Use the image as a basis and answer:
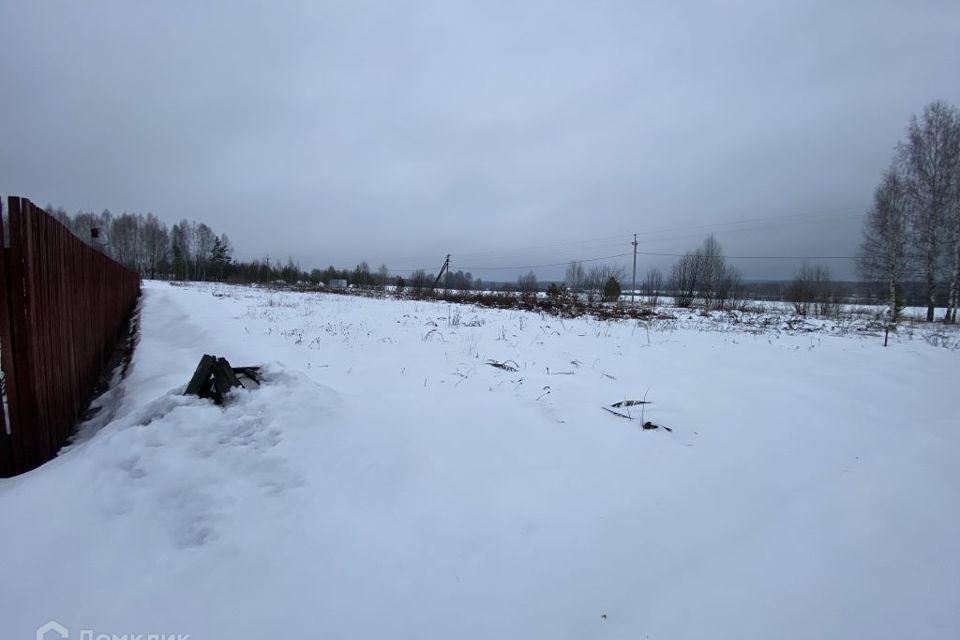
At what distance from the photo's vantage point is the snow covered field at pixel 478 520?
1.71 metres

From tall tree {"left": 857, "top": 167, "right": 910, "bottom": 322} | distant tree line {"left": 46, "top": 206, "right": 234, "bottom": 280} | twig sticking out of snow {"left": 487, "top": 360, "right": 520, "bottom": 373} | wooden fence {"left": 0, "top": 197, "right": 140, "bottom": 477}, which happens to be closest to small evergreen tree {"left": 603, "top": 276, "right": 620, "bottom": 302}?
tall tree {"left": 857, "top": 167, "right": 910, "bottom": 322}

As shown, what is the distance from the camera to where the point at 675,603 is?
1.83m

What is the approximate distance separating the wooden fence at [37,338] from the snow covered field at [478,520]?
16.8 inches

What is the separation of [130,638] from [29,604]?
1.53 feet

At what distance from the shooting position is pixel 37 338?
294 centimetres

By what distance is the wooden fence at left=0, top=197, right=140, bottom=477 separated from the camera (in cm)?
271

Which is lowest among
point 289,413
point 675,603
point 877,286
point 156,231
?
point 675,603

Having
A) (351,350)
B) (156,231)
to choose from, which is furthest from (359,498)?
(156,231)

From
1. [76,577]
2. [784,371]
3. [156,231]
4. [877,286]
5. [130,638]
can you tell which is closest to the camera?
[130,638]

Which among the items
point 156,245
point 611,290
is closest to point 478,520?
point 611,290

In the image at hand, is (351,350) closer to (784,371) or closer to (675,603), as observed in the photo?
(675,603)

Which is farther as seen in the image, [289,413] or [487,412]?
[487,412]

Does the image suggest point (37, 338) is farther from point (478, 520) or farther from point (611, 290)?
point (611, 290)

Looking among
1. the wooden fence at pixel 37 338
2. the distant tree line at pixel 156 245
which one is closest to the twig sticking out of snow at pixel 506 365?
the wooden fence at pixel 37 338
